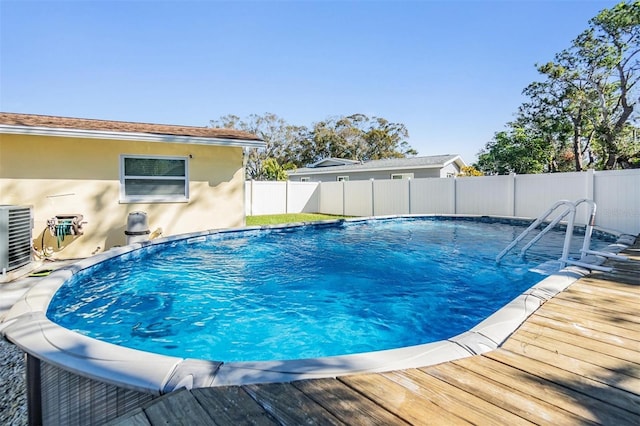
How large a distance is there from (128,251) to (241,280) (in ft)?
8.60

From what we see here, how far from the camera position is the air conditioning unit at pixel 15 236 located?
514cm

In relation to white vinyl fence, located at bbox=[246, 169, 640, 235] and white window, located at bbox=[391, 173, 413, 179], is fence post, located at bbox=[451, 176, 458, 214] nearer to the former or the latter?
white vinyl fence, located at bbox=[246, 169, 640, 235]

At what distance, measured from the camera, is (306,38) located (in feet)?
46.6

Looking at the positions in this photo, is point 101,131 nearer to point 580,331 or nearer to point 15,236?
point 15,236

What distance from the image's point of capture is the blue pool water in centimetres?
355

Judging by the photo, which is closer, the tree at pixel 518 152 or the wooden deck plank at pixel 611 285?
the wooden deck plank at pixel 611 285

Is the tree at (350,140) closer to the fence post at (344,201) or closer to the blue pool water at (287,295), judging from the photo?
the fence post at (344,201)

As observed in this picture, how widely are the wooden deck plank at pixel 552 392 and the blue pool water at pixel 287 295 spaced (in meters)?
1.73

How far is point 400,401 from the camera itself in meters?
1.49

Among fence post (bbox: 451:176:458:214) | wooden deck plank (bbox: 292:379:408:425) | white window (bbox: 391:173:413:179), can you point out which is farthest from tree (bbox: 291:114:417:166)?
wooden deck plank (bbox: 292:379:408:425)

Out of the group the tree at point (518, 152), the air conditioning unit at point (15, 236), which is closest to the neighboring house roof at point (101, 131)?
the air conditioning unit at point (15, 236)

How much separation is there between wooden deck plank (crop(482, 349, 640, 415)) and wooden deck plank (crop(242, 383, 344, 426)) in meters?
1.13

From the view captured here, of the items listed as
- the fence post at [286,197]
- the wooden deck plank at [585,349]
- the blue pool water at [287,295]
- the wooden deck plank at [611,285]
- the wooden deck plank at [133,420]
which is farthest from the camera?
the fence post at [286,197]

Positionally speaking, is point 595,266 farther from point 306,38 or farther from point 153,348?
point 306,38
